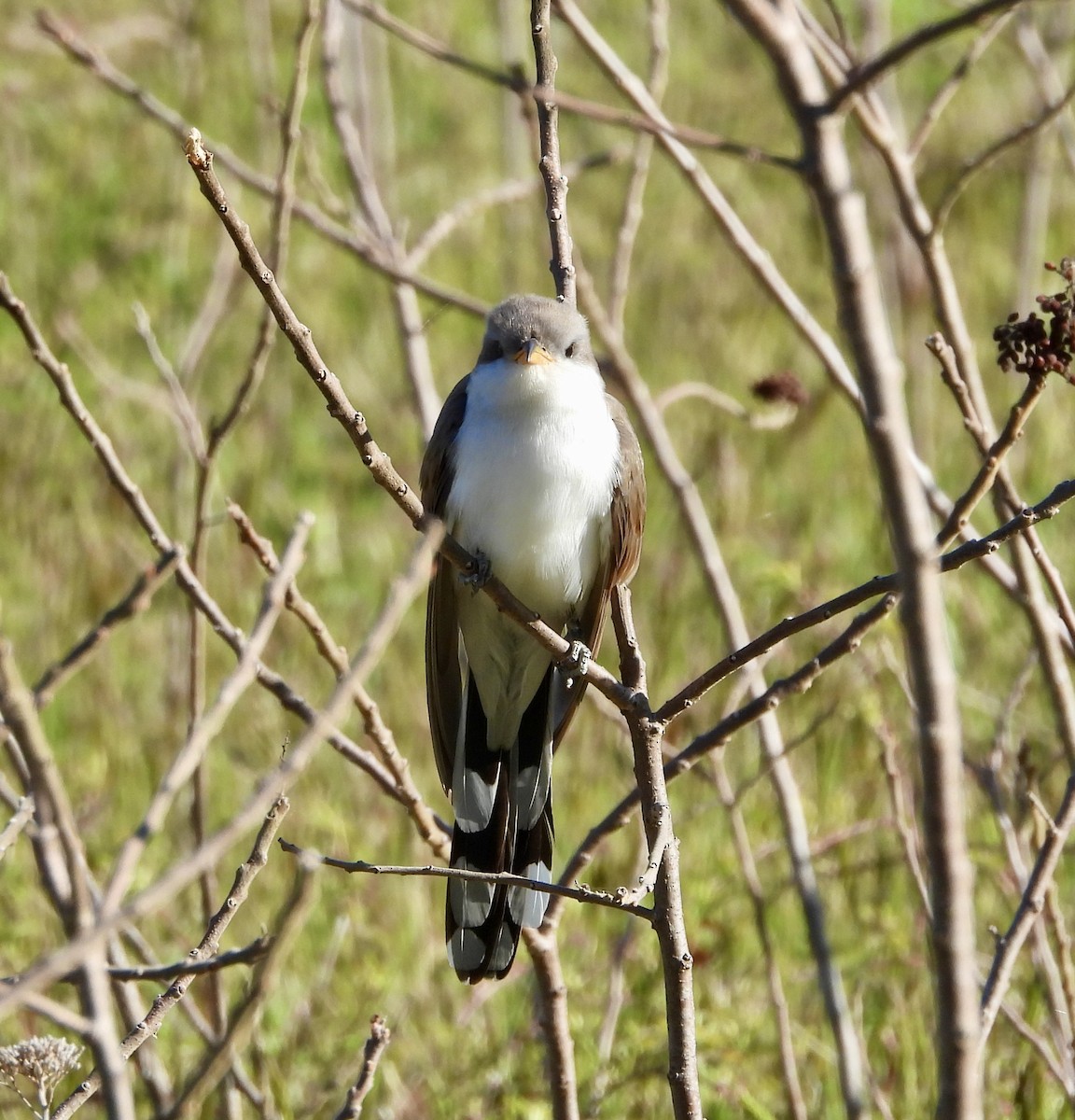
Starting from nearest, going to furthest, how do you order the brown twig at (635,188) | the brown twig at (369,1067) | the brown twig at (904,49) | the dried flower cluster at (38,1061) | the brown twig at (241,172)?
the brown twig at (904,49), the dried flower cluster at (38,1061), the brown twig at (369,1067), the brown twig at (241,172), the brown twig at (635,188)

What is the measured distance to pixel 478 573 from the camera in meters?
2.91

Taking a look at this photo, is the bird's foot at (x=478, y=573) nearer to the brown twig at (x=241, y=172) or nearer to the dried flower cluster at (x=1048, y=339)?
the brown twig at (x=241, y=172)

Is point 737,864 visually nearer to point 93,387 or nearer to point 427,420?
point 427,420

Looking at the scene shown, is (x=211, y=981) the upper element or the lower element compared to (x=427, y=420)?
lower

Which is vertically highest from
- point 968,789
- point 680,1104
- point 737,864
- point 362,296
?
point 362,296

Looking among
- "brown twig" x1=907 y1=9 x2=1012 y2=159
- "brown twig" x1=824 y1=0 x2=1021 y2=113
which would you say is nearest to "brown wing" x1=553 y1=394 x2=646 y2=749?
"brown twig" x1=907 y1=9 x2=1012 y2=159

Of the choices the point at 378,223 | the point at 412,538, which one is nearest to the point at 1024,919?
the point at 378,223

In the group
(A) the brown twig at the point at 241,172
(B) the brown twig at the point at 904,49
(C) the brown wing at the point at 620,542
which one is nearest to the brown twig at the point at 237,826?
(B) the brown twig at the point at 904,49

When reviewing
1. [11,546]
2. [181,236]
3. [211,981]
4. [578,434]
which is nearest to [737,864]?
[578,434]

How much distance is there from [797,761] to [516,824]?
200cm

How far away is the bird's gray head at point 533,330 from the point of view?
3.98 meters

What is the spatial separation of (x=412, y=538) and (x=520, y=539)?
295cm

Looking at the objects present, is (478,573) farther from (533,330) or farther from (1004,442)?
(533,330)

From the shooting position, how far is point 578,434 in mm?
3893
